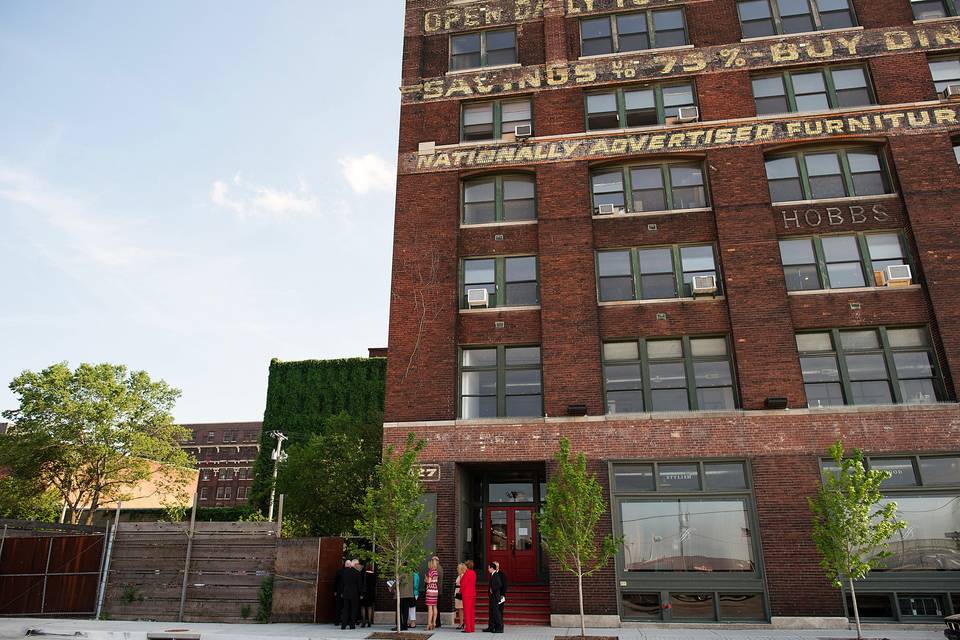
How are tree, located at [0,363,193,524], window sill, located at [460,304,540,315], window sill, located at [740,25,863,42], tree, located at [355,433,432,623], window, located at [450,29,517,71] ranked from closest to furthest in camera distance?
1. tree, located at [355,433,432,623]
2. window sill, located at [460,304,540,315]
3. window sill, located at [740,25,863,42]
4. window, located at [450,29,517,71]
5. tree, located at [0,363,193,524]

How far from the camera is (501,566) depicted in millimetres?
19891

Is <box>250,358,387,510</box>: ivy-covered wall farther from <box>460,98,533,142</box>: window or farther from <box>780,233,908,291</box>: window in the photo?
<box>780,233,908,291</box>: window

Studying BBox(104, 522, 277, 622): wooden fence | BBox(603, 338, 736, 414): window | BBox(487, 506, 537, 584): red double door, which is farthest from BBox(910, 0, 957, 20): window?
BBox(104, 522, 277, 622): wooden fence

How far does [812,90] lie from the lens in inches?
859

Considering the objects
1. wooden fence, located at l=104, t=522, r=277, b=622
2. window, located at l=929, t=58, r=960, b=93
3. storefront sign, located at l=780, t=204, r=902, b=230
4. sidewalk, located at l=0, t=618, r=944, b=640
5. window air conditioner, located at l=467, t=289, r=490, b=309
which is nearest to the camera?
sidewalk, located at l=0, t=618, r=944, b=640

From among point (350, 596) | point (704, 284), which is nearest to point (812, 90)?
point (704, 284)

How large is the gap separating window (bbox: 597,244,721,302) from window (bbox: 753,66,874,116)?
5.84m

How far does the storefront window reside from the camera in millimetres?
17234

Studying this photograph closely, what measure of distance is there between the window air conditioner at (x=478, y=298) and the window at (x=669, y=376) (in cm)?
418

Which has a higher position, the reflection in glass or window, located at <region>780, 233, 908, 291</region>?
window, located at <region>780, 233, 908, 291</region>

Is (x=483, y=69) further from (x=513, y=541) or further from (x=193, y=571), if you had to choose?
(x=193, y=571)

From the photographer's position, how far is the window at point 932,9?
22.3m

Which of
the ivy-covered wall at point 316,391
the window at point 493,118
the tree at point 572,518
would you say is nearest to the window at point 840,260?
the tree at point 572,518

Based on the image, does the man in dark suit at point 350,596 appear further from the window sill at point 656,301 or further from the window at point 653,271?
the window at point 653,271
